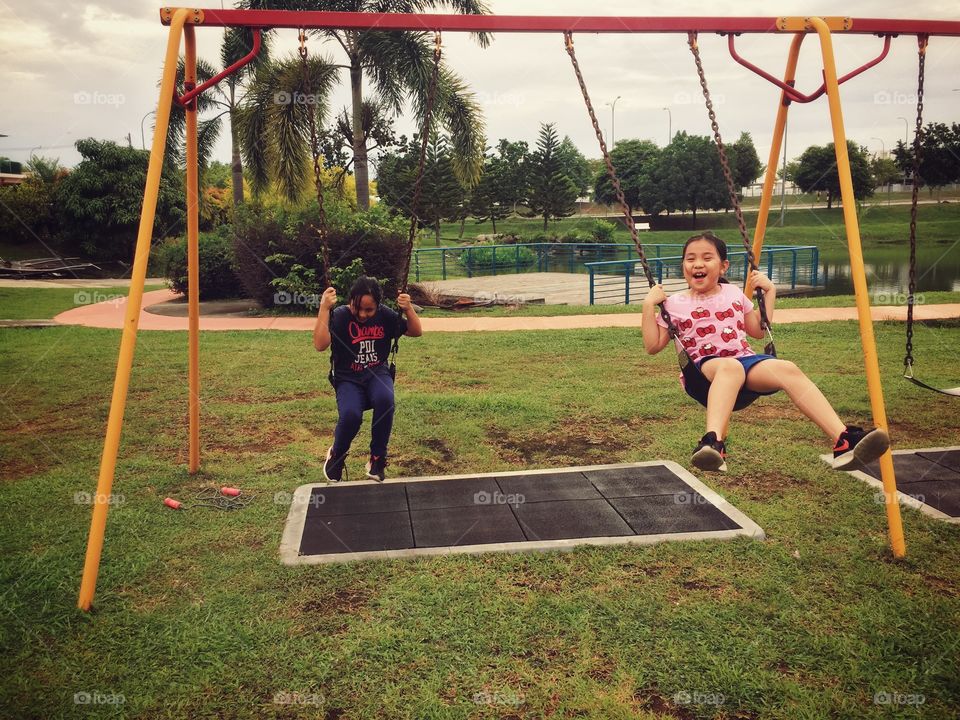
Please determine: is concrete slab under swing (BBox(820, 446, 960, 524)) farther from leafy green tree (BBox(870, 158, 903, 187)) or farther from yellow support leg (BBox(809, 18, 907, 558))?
leafy green tree (BBox(870, 158, 903, 187))

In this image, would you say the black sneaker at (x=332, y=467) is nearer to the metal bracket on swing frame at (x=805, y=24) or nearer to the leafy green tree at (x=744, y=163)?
the metal bracket on swing frame at (x=805, y=24)

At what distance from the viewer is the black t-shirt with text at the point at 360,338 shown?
5.03 meters

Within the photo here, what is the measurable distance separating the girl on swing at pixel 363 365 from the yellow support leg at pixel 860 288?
258 cm

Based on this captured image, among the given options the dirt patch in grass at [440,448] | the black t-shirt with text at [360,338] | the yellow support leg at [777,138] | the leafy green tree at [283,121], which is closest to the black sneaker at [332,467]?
the black t-shirt with text at [360,338]

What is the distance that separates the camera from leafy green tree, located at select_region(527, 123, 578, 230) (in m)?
56.8

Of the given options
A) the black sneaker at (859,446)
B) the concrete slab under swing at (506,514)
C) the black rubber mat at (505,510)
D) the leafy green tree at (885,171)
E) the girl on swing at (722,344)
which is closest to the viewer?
the black sneaker at (859,446)

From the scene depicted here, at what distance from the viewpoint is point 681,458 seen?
5.94 m

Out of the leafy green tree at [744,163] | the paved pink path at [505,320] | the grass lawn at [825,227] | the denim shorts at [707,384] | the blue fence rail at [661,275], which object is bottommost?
the paved pink path at [505,320]

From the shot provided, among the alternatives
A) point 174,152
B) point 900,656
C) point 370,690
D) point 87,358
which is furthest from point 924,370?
point 174,152

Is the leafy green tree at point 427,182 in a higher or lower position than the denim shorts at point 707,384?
higher

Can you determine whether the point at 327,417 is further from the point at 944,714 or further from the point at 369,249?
the point at 369,249

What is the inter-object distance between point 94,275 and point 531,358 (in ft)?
80.1

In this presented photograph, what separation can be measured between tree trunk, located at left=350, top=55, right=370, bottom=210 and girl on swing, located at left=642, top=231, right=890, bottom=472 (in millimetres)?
13175

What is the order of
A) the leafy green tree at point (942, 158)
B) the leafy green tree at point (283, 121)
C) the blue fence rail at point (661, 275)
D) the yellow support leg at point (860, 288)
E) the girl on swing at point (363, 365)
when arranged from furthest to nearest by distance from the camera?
1. the leafy green tree at point (942, 158)
2. the blue fence rail at point (661, 275)
3. the leafy green tree at point (283, 121)
4. the girl on swing at point (363, 365)
5. the yellow support leg at point (860, 288)
